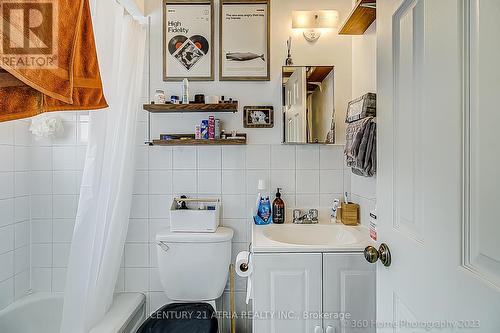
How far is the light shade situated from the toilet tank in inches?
56.0

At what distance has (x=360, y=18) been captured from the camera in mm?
1539

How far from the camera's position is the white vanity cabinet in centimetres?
133

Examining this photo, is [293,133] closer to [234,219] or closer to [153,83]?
[234,219]

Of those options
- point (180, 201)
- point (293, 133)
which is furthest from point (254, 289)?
point (293, 133)

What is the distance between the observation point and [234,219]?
1.90 m

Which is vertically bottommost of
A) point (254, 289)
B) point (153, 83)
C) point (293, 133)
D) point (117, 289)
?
point (117, 289)

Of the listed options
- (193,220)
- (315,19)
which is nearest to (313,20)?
(315,19)

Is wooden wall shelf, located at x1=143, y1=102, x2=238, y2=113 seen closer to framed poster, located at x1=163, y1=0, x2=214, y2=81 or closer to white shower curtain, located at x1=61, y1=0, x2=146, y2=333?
white shower curtain, located at x1=61, y1=0, x2=146, y2=333

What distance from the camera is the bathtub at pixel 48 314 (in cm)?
162

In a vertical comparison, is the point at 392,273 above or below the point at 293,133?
below

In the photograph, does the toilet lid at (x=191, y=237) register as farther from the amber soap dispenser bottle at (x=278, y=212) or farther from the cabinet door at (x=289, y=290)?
the cabinet door at (x=289, y=290)

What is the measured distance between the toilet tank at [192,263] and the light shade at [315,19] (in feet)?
4.66

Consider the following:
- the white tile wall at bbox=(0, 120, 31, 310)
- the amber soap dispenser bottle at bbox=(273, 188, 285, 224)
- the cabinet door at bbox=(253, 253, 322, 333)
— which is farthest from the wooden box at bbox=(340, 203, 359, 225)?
the white tile wall at bbox=(0, 120, 31, 310)

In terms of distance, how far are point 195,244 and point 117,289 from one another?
67 cm
